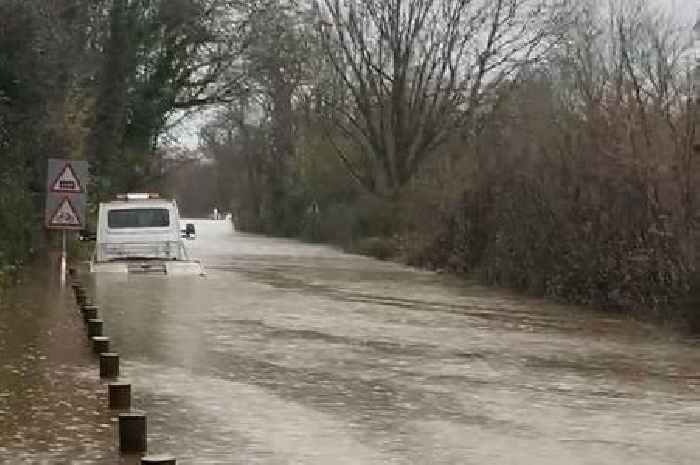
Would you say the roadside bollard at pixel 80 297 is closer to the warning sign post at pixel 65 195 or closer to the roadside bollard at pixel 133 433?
the warning sign post at pixel 65 195

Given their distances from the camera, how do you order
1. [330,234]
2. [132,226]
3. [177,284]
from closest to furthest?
[177,284]
[132,226]
[330,234]

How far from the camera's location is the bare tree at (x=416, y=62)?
46.7m

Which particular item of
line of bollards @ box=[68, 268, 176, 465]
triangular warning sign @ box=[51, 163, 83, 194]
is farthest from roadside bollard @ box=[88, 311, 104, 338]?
triangular warning sign @ box=[51, 163, 83, 194]

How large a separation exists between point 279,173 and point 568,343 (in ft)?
202

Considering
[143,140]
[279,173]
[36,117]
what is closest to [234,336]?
[36,117]

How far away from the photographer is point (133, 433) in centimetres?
880

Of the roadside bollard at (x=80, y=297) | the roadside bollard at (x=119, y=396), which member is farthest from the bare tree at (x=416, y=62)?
the roadside bollard at (x=119, y=396)

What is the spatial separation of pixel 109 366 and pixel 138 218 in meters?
18.2

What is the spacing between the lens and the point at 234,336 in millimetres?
17125

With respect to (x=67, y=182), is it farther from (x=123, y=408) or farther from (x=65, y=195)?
(x=123, y=408)

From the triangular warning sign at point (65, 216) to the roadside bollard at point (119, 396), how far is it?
11898 millimetres

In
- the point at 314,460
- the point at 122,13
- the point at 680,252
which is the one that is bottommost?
the point at 314,460

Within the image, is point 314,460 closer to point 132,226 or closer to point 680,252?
point 680,252

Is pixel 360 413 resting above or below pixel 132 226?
below
